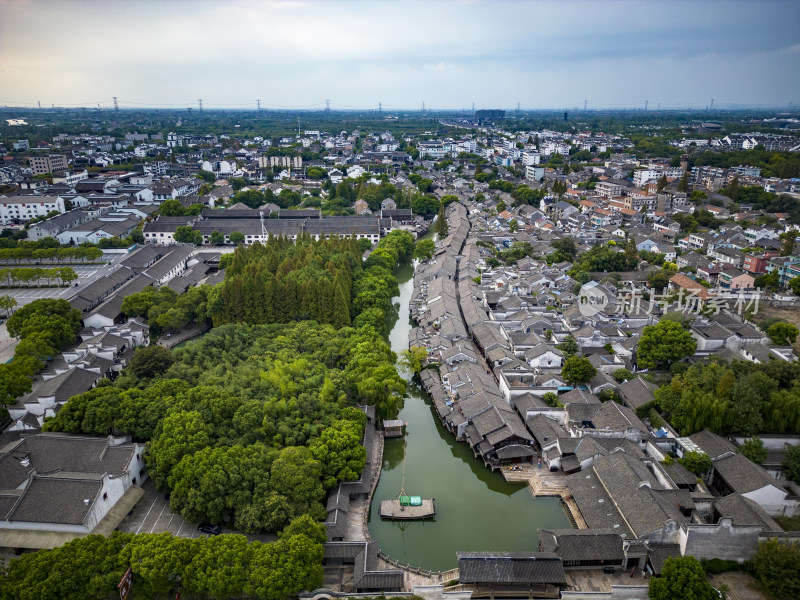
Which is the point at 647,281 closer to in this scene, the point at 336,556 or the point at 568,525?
the point at 568,525

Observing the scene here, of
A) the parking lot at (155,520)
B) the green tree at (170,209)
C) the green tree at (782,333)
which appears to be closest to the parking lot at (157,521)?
the parking lot at (155,520)

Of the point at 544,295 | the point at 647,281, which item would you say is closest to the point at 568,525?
the point at 544,295

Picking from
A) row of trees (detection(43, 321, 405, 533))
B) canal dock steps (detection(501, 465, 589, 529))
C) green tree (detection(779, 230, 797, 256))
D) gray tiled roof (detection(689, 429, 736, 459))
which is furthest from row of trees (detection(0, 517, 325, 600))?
green tree (detection(779, 230, 797, 256))

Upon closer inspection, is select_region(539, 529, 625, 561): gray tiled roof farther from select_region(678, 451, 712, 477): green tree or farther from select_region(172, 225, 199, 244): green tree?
select_region(172, 225, 199, 244): green tree

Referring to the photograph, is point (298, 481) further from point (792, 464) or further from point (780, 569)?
point (792, 464)

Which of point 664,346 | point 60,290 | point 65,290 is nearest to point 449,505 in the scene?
point 664,346

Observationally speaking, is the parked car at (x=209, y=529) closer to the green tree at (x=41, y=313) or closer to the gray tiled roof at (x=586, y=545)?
the gray tiled roof at (x=586, y=545)
